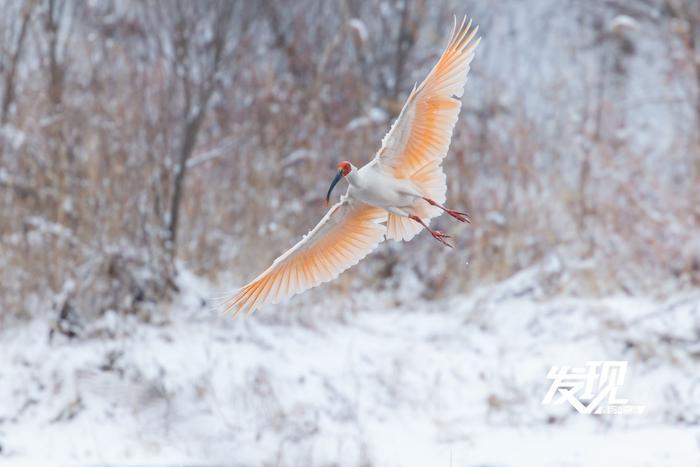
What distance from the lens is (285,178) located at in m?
7.29

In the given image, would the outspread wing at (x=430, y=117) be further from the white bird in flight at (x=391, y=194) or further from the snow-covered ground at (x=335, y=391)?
the snow-covered ground at (x=335, y=391)

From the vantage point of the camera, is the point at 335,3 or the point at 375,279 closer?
the point at 375,279

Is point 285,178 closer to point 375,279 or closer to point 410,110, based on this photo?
point 375,279

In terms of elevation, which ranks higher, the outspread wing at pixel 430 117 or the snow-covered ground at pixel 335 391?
the outspread wing at pixel 430 117

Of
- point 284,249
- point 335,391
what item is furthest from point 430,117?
point 284,249

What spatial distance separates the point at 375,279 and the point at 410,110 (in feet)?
13.9

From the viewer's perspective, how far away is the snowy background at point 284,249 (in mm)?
4742

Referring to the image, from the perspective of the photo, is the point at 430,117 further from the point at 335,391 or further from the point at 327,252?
the point at 335,391

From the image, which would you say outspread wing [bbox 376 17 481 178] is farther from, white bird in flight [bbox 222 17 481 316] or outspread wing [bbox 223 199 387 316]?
outspread wing [bbox 223 199 387 316]

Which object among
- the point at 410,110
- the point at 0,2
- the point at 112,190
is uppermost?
the point at 0,2

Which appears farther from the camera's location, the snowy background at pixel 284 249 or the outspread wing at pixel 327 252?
the snowy background at pixel 284 249

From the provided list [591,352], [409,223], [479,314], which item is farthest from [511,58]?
[409,223]

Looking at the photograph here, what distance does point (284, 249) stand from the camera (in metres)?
6.24

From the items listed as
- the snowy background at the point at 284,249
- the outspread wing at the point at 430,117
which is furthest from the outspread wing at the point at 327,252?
the snowy background at the point at 284,249
